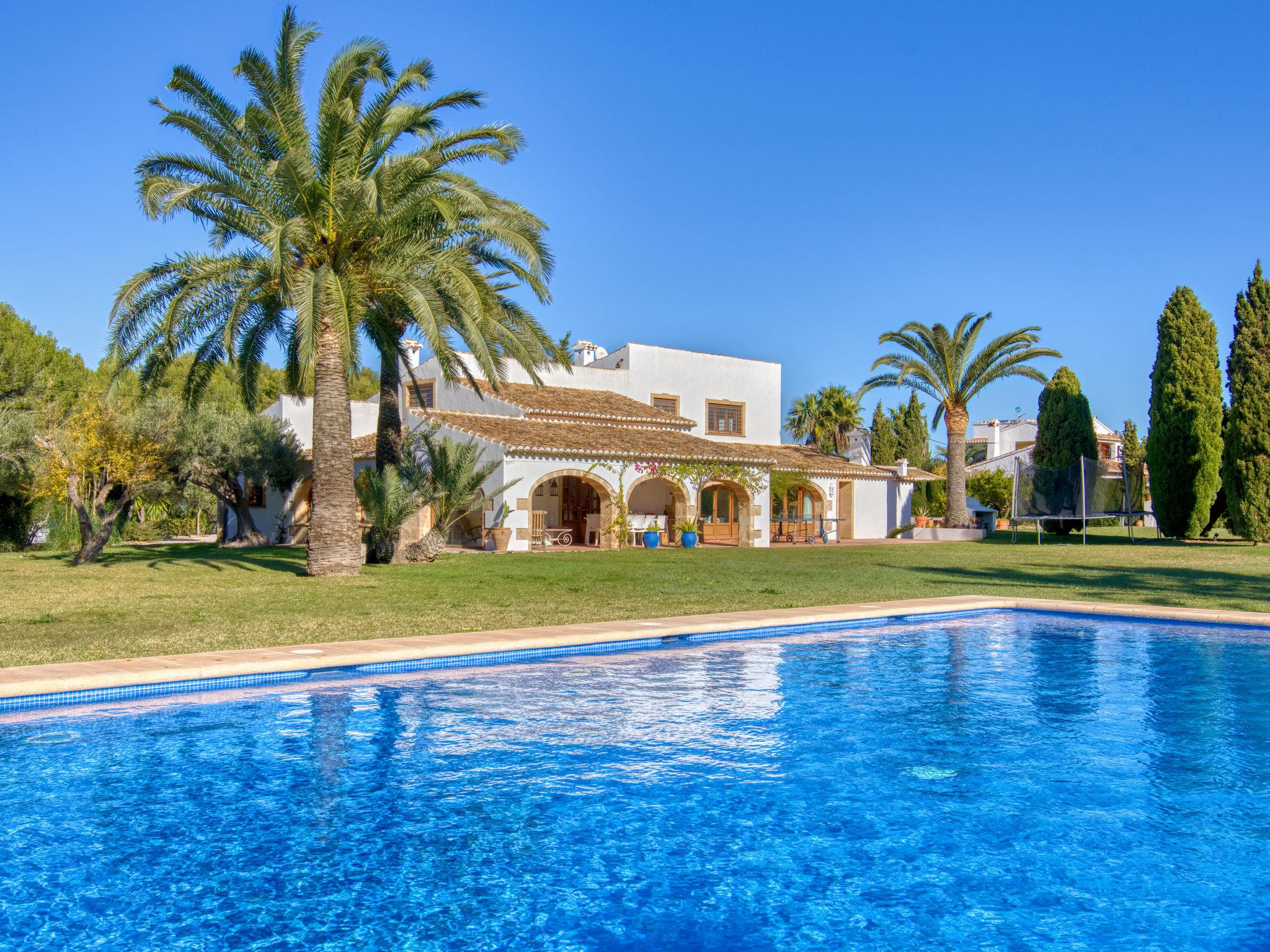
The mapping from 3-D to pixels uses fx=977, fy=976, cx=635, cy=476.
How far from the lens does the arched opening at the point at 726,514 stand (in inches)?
1203

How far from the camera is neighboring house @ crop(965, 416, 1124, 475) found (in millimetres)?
64062

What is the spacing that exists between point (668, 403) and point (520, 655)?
29.0 metres

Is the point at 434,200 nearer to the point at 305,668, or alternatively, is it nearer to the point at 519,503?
the point at 305,668

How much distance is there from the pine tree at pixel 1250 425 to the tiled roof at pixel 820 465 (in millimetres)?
12032

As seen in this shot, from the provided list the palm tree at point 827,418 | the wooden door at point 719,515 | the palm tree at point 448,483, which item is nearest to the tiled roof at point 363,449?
the palm tree at point 448,483

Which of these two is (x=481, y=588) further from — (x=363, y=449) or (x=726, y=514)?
(x=726, y=514)

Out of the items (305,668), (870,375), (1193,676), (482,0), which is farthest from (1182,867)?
(870,375)

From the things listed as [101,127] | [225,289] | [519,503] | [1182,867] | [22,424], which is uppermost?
[101,127]

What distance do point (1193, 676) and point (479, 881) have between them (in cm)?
785

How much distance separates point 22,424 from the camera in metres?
21.9

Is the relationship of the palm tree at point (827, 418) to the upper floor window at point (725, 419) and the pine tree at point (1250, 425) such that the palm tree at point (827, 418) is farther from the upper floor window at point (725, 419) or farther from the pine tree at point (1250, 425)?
the pine tree at point (1250, 425)

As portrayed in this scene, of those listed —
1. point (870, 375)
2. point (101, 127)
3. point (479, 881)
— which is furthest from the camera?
point (870, 375)

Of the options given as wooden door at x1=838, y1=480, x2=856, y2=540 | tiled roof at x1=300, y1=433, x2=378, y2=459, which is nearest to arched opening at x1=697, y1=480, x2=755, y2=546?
wooden door at x1=838, y1=480, x2=856, y2=540

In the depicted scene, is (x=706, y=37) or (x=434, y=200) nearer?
(x=434, y=200)
